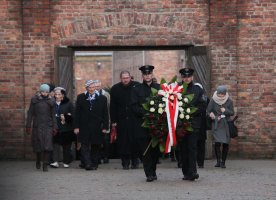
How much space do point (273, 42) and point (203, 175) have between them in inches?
197

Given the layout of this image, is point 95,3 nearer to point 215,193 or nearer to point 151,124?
point 151,124

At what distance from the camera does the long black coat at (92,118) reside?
15422 mm

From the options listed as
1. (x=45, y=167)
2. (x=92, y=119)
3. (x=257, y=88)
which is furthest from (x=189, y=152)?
(x=257, y=88)

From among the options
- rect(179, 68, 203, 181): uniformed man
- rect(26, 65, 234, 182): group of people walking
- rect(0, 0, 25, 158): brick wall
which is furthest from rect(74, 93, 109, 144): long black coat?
rect(179, 68, 203, 181): uniformed man

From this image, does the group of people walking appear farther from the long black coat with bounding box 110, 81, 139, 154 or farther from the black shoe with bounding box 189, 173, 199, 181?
the black shoe with bounding box 189, 173, 199, 181

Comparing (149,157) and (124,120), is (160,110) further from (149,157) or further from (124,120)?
(124,120)

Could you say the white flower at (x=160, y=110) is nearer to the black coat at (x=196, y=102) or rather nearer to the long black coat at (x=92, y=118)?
the black coat at (x=196, y=102)

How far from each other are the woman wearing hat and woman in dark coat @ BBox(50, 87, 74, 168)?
2.87 metres

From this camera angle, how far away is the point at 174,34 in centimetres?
1745

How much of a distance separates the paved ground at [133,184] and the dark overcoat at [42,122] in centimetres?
53

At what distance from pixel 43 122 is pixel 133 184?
339 centimetres

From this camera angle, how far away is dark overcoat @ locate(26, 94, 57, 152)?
1507 cm

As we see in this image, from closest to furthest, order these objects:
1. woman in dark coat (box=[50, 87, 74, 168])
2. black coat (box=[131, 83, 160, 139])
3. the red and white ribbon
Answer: the red and white ribbon → black coat (box=[131, 83, 160, 139]) → woman in dark coat (box=[50, 87, 74, 168])

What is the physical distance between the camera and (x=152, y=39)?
57.3 feet
